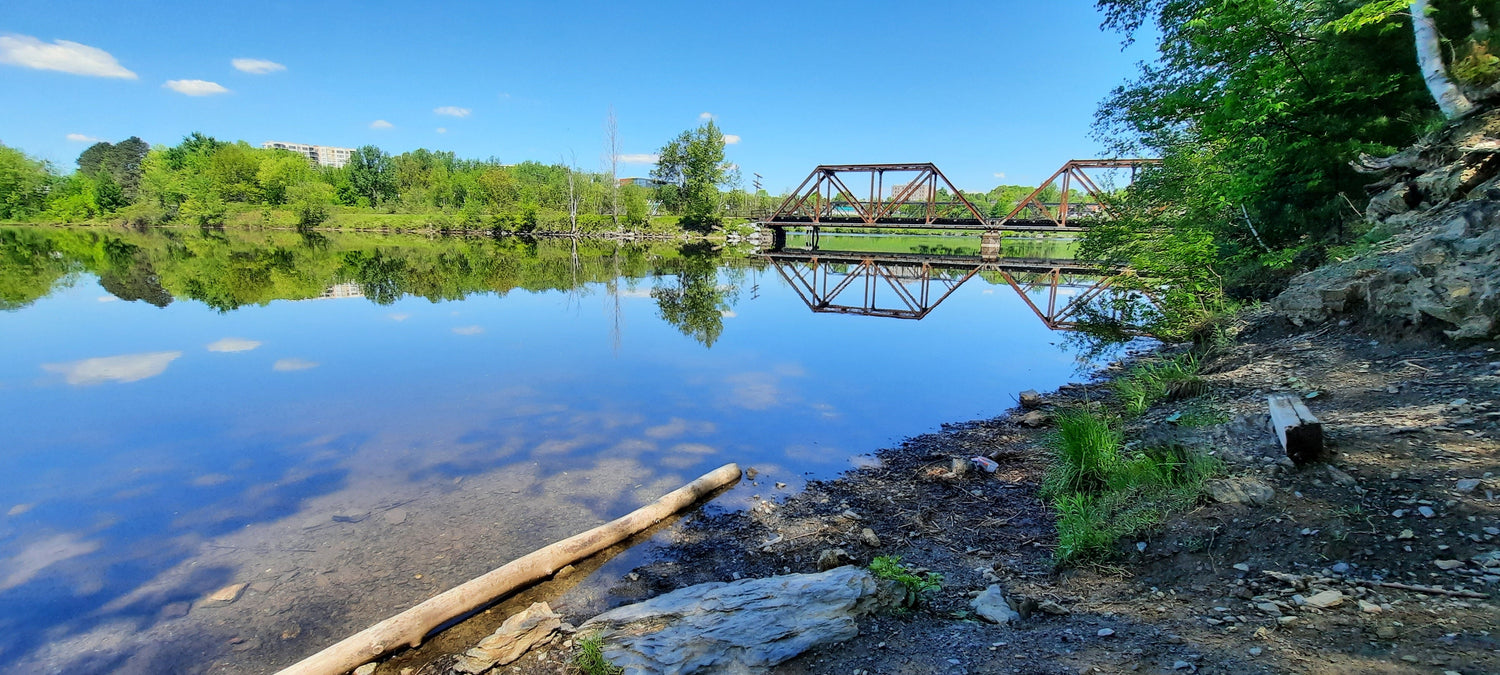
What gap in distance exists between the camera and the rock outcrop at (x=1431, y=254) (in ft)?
16.2

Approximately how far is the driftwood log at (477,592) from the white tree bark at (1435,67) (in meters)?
9.83

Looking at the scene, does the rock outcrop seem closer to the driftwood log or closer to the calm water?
the calm water

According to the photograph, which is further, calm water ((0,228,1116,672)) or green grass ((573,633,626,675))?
calm water ((0,228,1116,672))

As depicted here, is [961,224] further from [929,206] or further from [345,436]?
[345,436]

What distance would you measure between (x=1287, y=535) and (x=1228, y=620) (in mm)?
916

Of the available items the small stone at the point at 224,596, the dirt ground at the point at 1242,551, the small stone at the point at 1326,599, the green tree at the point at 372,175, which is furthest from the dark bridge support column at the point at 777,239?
the green tree at the point at 372,175

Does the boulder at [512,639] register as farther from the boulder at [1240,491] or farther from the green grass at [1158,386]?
the green grass at [1158,386]

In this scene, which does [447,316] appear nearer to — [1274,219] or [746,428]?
[746,428]

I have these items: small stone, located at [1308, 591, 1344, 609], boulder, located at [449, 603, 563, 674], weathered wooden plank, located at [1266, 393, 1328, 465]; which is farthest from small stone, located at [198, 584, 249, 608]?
weathered wooden plank, located at [1266, 393, 1328, 465]

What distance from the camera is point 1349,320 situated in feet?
20.6

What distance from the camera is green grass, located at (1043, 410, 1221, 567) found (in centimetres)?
397

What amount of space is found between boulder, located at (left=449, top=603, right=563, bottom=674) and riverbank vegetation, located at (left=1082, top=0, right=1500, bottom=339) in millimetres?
9963

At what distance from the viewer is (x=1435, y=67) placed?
6.93 m

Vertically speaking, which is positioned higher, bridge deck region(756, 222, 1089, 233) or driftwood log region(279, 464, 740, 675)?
bridge deck region(756, 222, 1089, 233)
